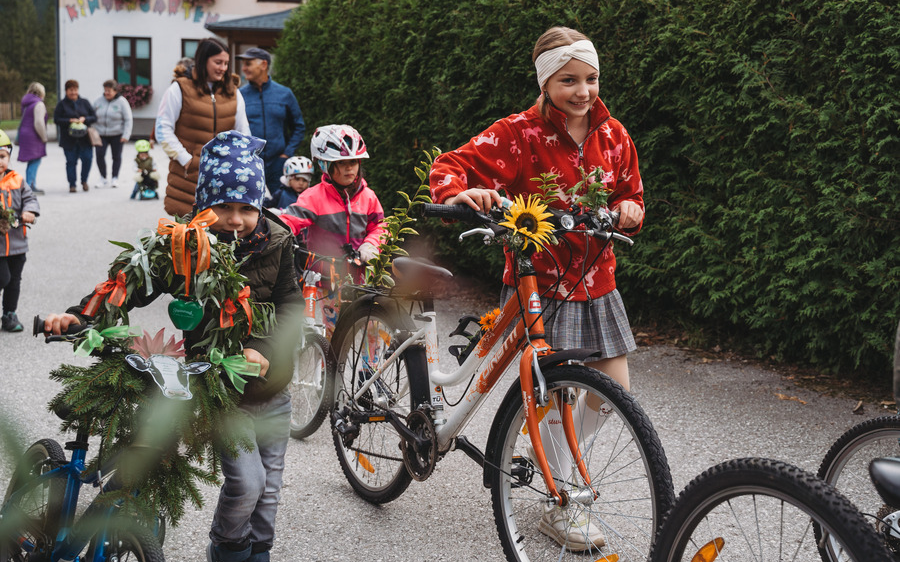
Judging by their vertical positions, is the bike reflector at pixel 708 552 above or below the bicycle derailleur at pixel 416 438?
above

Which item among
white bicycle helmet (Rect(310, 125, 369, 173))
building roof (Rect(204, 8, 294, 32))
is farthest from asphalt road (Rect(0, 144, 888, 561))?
building roof (Rect(204, 8, 294, 32))

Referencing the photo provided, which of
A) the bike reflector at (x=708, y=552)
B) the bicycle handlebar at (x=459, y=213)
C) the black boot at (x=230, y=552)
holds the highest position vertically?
the bicycle handlebar at (x=459, y=213)

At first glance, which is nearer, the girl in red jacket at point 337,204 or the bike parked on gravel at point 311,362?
the bike parked on gravel at point 311,362

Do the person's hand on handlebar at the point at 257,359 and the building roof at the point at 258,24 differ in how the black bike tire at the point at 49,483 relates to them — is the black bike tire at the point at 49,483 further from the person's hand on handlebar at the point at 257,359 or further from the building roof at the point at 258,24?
the building roof at the point at 258,24

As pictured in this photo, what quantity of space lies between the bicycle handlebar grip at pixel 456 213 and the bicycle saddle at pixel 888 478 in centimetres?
146

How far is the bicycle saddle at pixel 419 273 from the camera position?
360cm

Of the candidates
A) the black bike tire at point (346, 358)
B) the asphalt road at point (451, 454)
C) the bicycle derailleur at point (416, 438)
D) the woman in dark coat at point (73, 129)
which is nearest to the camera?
the bicycle derailleur at point (416, 438)

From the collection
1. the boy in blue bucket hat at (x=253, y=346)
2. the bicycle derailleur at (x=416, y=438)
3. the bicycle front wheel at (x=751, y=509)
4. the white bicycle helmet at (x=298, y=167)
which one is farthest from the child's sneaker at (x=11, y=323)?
the bicycle front wheel at (x=751, y=509)

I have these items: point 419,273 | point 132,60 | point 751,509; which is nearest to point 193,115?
point 419,273

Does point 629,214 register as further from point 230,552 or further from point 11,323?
point 11,323

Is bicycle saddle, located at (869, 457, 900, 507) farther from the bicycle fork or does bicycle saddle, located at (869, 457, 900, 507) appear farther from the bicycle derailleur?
the bicycle derailleur

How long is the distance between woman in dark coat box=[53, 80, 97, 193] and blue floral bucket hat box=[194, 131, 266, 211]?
1560 centimetres

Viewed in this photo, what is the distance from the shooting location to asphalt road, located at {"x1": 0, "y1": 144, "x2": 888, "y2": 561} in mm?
3703

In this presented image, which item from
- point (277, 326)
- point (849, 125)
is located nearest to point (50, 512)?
point (277, 326)
